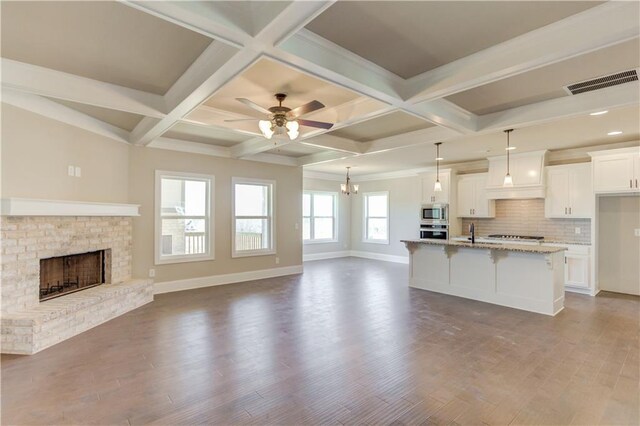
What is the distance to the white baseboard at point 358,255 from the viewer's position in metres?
9.59

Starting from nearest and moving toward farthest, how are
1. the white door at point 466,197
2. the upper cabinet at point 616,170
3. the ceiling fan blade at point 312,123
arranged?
the ceiling fan blade at point 312,123, the upper cabinet at point 616,170, the white door at point 466,197

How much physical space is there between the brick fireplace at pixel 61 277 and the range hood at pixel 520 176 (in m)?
6.94

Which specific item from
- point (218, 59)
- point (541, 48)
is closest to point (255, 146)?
point (218, 59)

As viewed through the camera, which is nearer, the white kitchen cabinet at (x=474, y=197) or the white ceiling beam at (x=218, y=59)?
the white ceiling beam at (x=218, y=59)

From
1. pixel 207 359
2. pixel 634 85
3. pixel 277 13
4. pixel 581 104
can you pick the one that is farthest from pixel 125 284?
pixel 634 85

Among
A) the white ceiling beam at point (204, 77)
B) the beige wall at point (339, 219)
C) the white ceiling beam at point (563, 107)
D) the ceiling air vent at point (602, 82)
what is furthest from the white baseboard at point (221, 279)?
the ceiling air vent at point (602, 82)

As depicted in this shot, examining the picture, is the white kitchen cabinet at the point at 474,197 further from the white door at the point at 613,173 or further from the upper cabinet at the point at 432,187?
the white door at the point at 613,173

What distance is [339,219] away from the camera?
1075 centimetres

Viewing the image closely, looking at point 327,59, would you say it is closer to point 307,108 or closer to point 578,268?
point 307,108

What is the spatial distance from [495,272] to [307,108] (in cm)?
401

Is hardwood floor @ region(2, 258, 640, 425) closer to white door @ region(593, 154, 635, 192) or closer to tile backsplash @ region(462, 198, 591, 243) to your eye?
tile backsplash @ region(462, 198, 591, 243)

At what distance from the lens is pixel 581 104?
143 inches

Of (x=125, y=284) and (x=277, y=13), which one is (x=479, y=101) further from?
(x=125, y=284)

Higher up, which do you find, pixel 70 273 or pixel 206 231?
pixel 206 231
